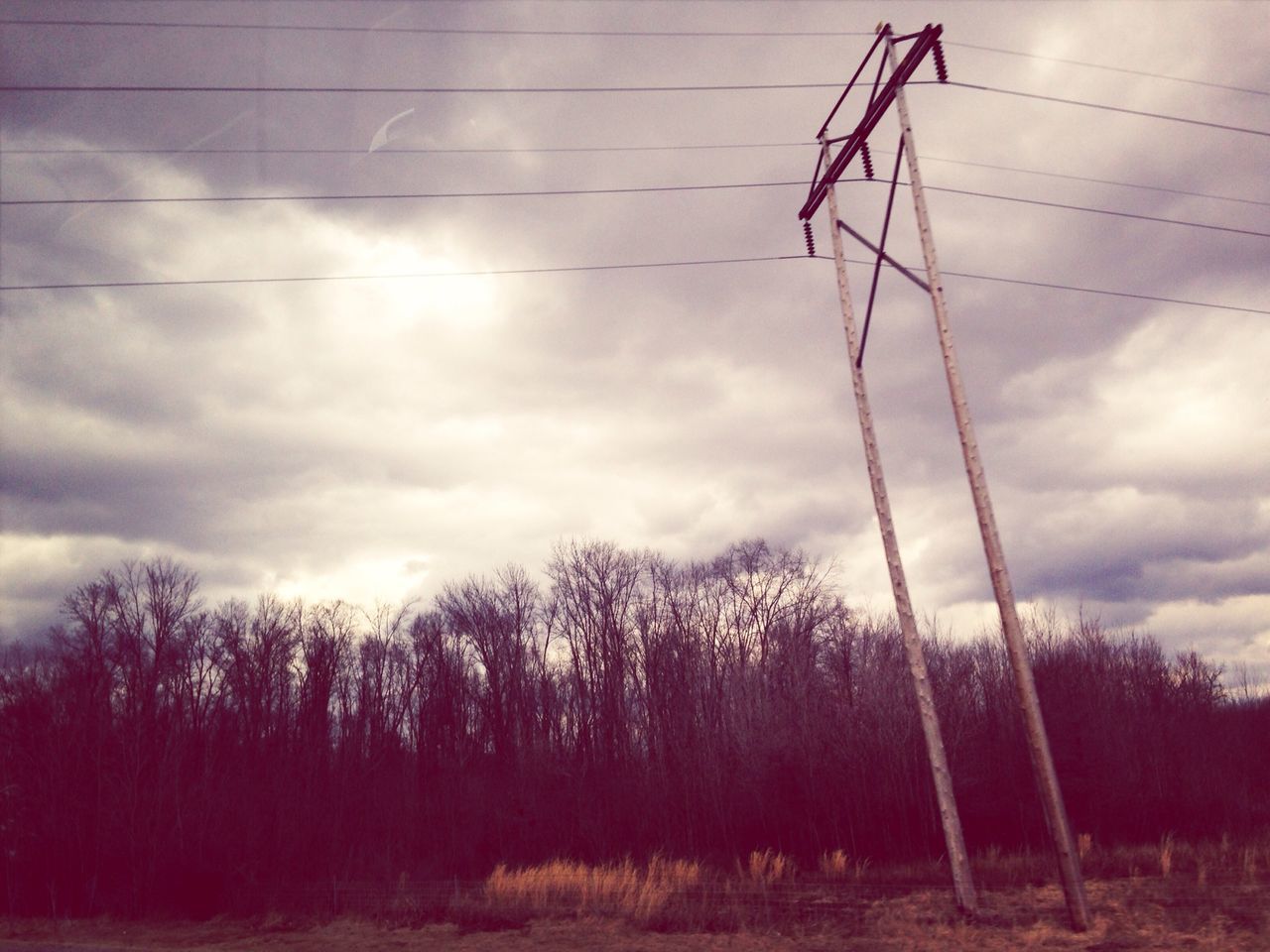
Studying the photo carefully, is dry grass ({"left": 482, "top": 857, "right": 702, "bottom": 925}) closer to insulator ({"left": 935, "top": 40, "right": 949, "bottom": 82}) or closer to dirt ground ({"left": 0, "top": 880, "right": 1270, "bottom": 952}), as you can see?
dirt ground ({"left": 0, "top": 880, "right": 1270, "bottom": 952})

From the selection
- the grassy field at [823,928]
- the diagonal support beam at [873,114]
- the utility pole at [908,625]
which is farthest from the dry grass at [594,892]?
the diagonal support beam at [873,114]

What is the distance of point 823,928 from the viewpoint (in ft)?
42.9

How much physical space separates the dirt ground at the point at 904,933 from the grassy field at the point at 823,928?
22 mm

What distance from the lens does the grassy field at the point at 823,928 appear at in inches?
411

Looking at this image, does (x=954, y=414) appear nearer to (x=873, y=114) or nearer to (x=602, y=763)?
(x=873, y=114)

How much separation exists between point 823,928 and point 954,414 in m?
8.60

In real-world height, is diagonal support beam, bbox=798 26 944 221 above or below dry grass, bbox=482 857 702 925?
above

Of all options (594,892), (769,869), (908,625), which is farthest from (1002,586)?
(769,869)

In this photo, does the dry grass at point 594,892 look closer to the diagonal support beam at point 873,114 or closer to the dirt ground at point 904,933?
the dirt ground at point 904,933

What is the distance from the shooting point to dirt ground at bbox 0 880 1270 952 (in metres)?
10.2

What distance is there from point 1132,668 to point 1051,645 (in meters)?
6.70

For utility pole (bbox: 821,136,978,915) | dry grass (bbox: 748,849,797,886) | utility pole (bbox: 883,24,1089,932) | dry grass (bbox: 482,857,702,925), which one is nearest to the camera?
utility pole (bbox: 883,24,1089,932)

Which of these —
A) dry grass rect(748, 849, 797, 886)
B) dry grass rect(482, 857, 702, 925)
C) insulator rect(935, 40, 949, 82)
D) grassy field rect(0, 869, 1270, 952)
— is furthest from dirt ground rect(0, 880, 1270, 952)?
insulator rect(935, 40, 949, 82)

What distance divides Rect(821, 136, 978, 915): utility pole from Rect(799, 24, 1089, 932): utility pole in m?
0.02
